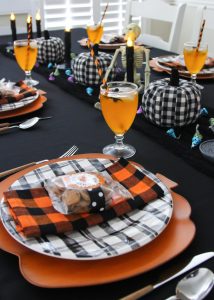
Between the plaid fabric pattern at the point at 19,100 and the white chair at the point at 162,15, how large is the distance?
1028 millimetres

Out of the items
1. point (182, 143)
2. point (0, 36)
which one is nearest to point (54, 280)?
point (182, 143)

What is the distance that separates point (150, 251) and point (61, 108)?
0.59 metres

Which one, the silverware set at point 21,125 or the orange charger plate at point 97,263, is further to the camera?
the silverware set at point 21,125

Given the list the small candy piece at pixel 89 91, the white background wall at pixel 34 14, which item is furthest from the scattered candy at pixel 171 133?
the white background wall at pixel 34 14

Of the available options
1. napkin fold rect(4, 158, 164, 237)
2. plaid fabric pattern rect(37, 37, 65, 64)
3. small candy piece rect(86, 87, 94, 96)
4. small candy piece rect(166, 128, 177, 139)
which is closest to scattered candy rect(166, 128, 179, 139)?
small candy piece rect(166, 128, 177, 139)

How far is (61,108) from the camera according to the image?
99 centimetres

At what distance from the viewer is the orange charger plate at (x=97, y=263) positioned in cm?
43

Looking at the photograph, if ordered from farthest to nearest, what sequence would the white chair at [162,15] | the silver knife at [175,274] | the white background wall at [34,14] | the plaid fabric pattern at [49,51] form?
the white background wall at [34,14], the white chair at [162,15], the plaid fabric pattern at [49,51], the silver knife at [175,274]

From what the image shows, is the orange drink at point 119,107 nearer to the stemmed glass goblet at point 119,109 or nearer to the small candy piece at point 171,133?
the stemmed glass goblet at point 119,109

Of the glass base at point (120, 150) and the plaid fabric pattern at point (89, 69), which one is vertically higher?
the plaid fabric pattern at point (89, 69)

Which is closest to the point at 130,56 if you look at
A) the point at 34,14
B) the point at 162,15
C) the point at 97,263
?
the point at 97,263

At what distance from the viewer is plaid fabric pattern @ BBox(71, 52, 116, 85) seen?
1084 mm

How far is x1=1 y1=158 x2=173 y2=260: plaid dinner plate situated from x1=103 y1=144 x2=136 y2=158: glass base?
186 millimetres

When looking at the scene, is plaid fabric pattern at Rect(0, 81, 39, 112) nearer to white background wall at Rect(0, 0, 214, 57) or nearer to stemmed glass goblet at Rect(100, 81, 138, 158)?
stemmed glass goblet at Rect(100, 81, 138, 158)
